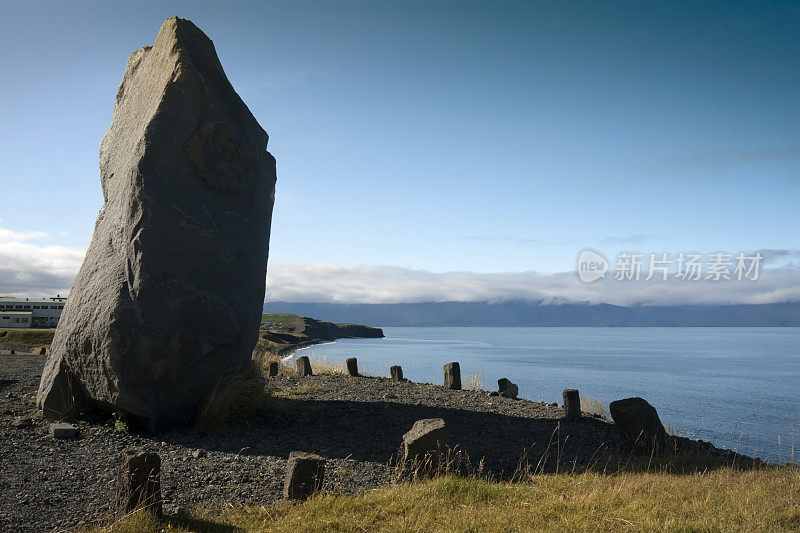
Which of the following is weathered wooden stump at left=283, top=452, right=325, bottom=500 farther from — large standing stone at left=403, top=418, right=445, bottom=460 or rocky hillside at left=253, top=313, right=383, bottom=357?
rocky hillside at left=253, top=313, right=383, bottom=357

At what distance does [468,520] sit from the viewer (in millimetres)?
5305

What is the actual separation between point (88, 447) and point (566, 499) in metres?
6.41

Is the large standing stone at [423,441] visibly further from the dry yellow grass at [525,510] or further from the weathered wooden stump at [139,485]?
the weathered wooden stump at [139,485]

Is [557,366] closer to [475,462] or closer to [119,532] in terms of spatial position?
[475,462]

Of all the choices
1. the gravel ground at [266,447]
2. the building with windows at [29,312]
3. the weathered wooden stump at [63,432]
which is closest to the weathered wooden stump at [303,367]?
the gravel ground at [266,447]

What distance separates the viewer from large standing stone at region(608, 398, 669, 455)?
30.2 ft

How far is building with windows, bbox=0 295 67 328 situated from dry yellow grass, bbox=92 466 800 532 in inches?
2655

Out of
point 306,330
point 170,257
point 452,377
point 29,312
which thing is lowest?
point 306,330

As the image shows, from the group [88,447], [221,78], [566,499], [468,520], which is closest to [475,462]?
[566,499]

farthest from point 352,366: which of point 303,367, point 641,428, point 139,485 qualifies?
point 139,485

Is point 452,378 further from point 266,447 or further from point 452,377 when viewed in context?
point 266,447

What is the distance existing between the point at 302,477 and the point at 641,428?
6.09 metres

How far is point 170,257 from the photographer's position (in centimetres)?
881

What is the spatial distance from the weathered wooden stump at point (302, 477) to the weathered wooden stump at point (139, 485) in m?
1.27
